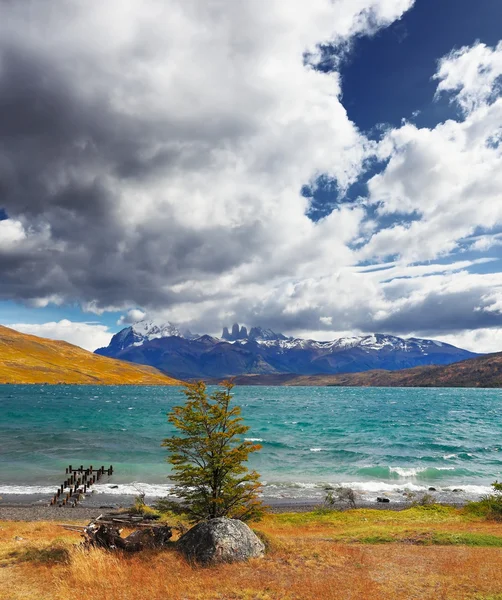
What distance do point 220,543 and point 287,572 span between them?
3.13 meters

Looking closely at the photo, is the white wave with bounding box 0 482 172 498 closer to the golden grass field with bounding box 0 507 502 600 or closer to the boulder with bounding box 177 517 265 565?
the golden grass field with bounding box 0 507 502 600

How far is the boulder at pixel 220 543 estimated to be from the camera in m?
17.7

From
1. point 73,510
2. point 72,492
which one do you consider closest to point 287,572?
point 73,510

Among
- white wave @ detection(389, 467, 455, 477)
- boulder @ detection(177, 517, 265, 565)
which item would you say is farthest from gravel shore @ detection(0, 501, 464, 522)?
boulder @ detection(177, 517, 265, 565)

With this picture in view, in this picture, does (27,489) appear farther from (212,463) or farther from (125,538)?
(212,463)

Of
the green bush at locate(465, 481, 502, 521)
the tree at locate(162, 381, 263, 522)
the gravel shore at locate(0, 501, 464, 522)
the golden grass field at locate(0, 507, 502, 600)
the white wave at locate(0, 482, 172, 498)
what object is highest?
the tree at locate(162, 381, 263, 522)

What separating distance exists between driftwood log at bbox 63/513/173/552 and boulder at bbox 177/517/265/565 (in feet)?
4.18

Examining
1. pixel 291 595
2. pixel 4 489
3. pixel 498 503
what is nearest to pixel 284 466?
pixel 498 503

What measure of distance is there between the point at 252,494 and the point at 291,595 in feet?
29.0

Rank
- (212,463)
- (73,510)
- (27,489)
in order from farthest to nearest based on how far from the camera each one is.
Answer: (27,489), (73,510), (212,463)

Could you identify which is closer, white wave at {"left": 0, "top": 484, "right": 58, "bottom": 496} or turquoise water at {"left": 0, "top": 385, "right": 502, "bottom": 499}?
white wave at {"left": 0, "top": 484, "right": 58, "bottom": 496}

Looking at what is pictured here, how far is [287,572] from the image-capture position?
1681 centimetres

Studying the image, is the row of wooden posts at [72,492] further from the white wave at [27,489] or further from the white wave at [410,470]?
the white wave at [410,470]

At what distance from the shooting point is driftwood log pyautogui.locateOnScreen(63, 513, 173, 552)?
746 inches
